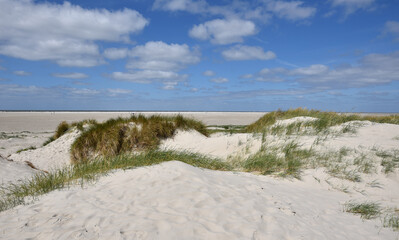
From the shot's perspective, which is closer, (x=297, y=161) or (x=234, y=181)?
(x=234, y=181)

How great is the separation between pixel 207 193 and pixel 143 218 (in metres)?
1.13

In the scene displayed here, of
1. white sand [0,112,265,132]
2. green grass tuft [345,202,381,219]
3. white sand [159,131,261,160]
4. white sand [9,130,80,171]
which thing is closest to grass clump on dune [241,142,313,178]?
white sand [159,131,261,160]

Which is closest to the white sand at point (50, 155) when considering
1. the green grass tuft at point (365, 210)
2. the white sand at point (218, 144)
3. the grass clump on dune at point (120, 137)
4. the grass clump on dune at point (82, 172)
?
the grass clump on dune at point (120, 137)

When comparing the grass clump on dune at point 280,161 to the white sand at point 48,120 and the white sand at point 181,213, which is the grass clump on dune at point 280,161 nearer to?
the white sand at point 181,213

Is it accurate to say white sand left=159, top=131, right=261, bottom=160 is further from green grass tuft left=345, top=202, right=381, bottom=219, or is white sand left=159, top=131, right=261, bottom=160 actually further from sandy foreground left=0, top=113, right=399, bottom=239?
green grass tuft left=345, top=202, right=381, bottom=219

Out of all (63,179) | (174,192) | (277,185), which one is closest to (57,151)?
(63,179)

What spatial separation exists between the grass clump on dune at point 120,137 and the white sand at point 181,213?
4.45m

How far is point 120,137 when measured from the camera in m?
9.13

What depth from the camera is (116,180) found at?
14.7 ft

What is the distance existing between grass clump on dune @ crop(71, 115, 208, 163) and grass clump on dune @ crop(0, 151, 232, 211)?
293 centimetres

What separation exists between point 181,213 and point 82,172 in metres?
2.55

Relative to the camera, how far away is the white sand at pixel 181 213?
2891 mm

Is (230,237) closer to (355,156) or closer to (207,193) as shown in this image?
(207,193)

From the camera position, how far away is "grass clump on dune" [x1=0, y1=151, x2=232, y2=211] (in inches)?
159
